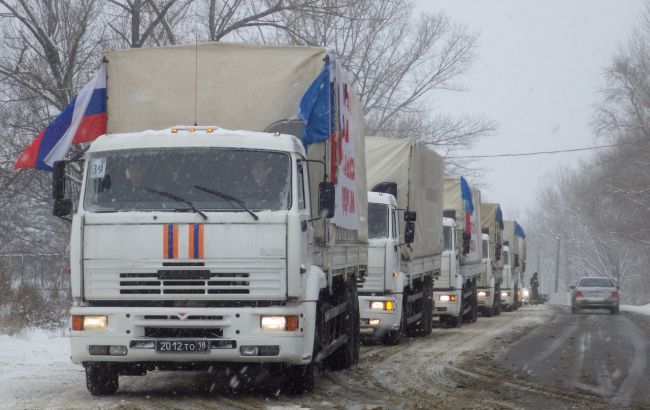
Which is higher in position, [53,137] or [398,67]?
[398,67]

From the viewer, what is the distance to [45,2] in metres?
25.7

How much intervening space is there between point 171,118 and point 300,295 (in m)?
2.46

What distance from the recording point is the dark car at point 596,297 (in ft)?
138

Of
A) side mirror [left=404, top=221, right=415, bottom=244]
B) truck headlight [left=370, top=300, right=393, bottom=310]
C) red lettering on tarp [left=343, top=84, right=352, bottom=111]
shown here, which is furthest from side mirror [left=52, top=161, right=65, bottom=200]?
side mirror [left=404, top=221, right=415, bottom=244]

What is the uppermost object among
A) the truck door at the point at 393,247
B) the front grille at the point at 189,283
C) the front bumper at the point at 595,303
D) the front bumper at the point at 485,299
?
the truck door at the point at 393,247

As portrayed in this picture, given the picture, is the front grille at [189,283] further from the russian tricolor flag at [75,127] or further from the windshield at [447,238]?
the windshield at [447,238]

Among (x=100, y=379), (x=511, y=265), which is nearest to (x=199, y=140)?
(x=100, y=379)

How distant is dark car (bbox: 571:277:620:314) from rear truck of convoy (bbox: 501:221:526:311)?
8.03ft

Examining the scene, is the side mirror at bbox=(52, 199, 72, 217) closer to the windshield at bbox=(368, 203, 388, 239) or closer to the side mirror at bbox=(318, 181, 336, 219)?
the side mirror at bbox=(318, 181, 336, 219)

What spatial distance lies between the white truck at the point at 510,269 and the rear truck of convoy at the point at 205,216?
28.8 metres

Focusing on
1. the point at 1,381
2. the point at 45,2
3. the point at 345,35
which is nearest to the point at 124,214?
the point at 1,381

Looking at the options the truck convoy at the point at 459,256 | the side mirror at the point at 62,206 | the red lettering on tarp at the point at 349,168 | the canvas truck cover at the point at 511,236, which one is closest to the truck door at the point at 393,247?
the red lettering on tarp at the point at 349,168

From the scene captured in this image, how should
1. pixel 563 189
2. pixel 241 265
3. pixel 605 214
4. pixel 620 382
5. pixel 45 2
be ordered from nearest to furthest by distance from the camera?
1. pixel 241 265
2. pixel 620 382
3. pixel 45 2
4. pixel 605 214
5. pixel 563 189

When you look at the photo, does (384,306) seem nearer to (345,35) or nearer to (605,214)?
(345,35)
